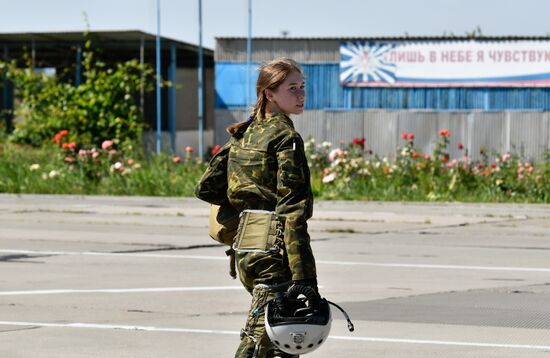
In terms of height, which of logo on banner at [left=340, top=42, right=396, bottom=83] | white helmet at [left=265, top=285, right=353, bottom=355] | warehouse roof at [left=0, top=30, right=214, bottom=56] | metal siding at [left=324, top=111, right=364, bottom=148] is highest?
warehouse roof at [left=0, top=30, right=214, bottom=56]

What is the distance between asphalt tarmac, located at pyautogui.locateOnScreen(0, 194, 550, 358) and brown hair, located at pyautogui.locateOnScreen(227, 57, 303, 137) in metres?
2.48

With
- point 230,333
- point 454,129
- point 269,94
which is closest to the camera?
point 269,94

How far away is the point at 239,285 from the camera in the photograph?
12.0 meters

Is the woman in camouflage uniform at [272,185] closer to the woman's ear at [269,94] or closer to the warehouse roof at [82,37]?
the woman's ear at [269,94]

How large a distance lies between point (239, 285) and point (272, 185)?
19.6ft

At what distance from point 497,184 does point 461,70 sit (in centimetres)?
1765

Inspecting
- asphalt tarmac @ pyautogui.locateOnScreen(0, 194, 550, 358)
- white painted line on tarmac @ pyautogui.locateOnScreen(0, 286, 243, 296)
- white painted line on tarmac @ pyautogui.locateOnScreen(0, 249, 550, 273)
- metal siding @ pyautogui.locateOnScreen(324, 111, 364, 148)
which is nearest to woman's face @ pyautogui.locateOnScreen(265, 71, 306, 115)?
asphalt tarmac @ pyautogui.locateOnScreen(0, 194, 550, 358)

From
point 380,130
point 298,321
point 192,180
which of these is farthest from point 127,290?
point 380,130

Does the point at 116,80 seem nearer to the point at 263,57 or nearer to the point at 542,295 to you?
the point at 263,57

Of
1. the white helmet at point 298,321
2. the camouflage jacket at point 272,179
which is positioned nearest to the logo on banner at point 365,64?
the camouflage jacket at point 272,179

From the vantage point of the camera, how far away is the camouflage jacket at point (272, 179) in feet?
19.3

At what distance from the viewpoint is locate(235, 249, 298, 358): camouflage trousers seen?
20.0ft

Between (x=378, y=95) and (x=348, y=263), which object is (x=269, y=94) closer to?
(x=348, y=263)

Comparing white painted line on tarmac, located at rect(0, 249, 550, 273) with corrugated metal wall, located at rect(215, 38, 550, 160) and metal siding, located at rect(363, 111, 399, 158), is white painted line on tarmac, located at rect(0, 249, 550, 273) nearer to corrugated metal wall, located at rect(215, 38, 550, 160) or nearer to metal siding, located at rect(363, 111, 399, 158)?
corrugated metal wall, located at rect(215, 38, 550, 160)
